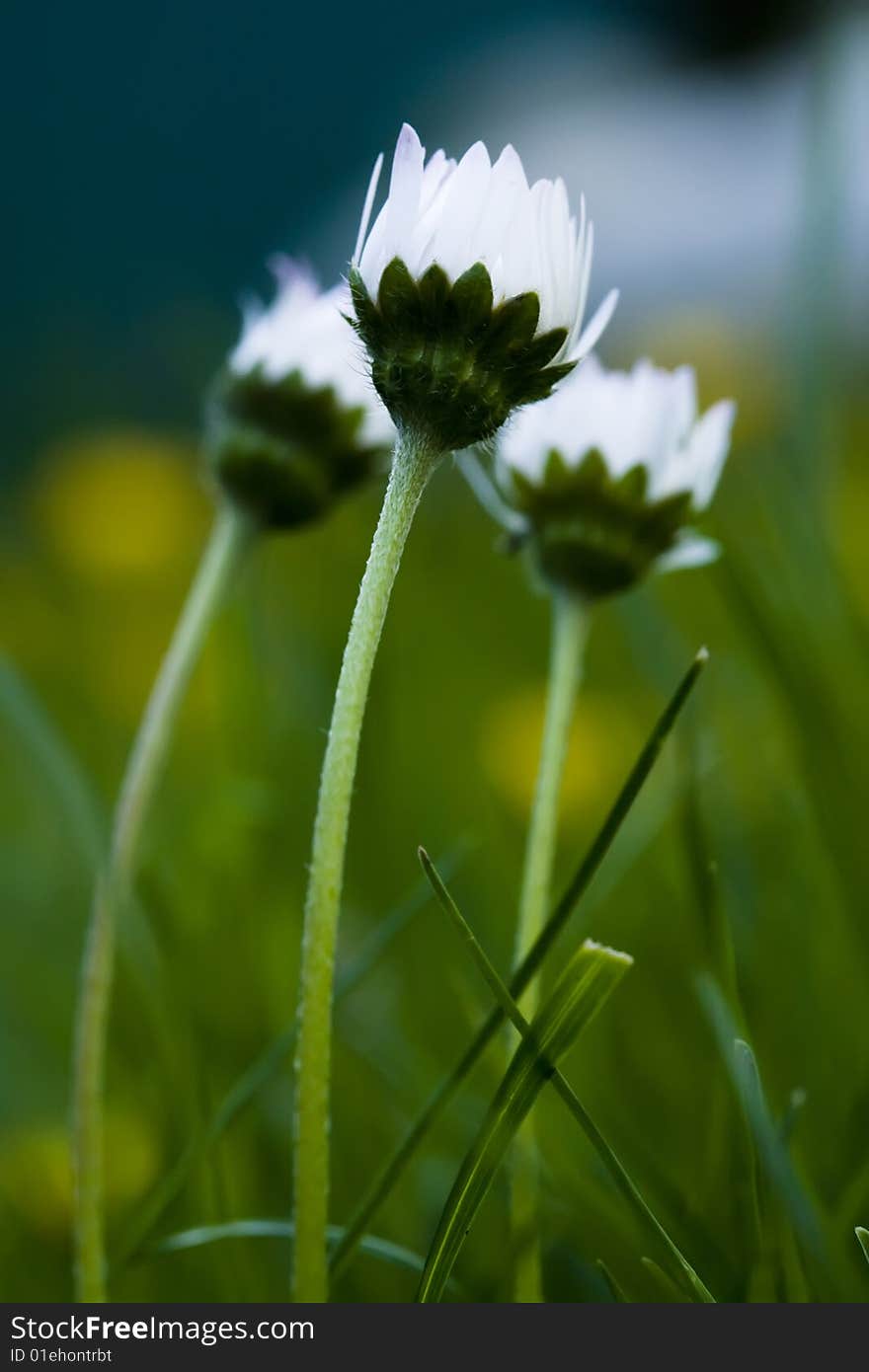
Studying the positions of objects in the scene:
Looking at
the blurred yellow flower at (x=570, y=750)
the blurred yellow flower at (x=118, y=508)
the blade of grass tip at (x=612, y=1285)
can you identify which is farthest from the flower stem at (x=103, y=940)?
the blurred yellow flower at (x=118, y=508)

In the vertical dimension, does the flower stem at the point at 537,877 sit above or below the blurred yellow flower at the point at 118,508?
below

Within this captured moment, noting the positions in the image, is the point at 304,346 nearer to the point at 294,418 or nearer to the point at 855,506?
the point at 294,418

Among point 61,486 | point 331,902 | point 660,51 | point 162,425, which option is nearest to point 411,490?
point 331,902

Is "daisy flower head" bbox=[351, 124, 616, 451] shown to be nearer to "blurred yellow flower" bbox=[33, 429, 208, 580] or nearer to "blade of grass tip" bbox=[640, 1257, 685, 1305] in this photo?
"blade of grass tip" bbox=[640, 1257, 685, 1305]

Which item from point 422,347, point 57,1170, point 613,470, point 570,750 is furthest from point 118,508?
point 422,347

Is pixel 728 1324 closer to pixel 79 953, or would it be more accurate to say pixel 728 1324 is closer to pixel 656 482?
pixel 656 482

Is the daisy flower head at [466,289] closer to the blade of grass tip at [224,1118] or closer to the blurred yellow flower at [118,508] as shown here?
the blade of grass tip at [224,1118]
